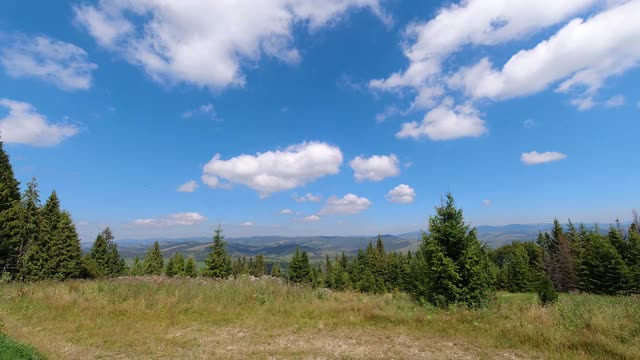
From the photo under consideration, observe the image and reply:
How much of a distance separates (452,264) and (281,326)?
723 cm

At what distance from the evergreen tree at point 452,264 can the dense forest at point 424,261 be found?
0.12 ft

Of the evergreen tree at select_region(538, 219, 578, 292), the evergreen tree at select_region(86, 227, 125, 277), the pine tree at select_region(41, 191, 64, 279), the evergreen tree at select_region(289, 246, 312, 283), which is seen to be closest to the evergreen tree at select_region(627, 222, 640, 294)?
the evergreen tree at select_region(538, 219, 578, 292)

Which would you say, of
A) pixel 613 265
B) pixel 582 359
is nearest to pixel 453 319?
pixel 582 359

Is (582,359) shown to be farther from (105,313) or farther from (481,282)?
(105,313)

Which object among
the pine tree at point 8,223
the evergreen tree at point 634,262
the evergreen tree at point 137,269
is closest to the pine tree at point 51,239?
the pine tree at point 8,223

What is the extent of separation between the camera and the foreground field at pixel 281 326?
7.09m

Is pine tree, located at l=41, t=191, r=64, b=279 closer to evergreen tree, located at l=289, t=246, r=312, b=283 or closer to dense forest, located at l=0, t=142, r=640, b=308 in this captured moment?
dense forest, located at l=0, t=142, r=640, b=308

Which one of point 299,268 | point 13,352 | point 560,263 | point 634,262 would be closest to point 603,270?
point 634,262

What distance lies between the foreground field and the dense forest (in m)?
1.77

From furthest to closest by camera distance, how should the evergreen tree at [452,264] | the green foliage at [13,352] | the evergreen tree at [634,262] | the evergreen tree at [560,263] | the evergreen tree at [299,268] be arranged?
the evergreen tree at [299,268] → the evergreen tree at [560,263] → the evergreen tree at [634,262] → the evergreen tree at [452,264] → the green foliage at [13,352]

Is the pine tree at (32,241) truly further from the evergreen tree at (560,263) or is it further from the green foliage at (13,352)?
the evergreen tree at (560,263)

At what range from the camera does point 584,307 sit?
9758 mm

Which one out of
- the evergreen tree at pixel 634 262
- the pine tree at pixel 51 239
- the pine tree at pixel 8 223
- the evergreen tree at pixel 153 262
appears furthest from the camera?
the evergreen tree at pixel 153 262

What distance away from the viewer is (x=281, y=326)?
373 inches
